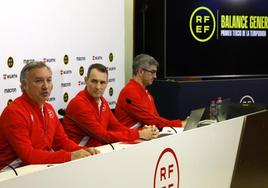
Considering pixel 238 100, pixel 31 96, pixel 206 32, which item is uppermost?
pixel 206 32

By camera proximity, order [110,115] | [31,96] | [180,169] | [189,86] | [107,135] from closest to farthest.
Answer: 1. [180,169]
2. [31,96]
3. [107,135]
4. [110,115]
5. [189,86]

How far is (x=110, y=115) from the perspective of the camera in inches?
162

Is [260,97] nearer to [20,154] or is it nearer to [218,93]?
[218,93]

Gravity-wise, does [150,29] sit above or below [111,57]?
above

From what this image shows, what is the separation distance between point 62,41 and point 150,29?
1.82 m

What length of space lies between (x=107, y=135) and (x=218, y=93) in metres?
2.66

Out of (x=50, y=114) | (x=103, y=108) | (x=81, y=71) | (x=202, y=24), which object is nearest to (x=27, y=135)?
(x=50, y=114)

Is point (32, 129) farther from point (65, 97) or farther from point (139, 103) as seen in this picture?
point (139, 103)

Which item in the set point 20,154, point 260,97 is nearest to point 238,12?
point 260,97

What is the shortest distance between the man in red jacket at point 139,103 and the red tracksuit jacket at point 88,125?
637 mm

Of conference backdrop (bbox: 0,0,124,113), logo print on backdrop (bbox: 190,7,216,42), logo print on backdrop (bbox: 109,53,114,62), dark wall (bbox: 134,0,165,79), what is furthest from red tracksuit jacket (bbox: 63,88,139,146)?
logo print on backdrop (bbox: 190,7,216,42)

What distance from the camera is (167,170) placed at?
9.20ft

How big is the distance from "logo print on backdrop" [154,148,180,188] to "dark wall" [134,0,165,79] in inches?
123

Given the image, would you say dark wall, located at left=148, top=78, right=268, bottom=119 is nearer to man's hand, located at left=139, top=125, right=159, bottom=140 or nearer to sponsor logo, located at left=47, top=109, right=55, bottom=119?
man's hand, located at left=139, top=125, right=159, bottom=140
